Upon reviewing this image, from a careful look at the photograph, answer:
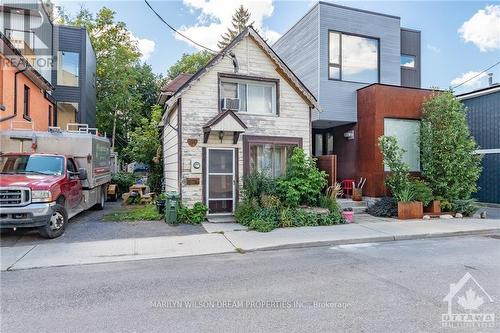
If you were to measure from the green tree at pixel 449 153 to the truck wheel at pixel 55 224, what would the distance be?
1265 centimetres

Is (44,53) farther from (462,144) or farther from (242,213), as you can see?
(462,144)

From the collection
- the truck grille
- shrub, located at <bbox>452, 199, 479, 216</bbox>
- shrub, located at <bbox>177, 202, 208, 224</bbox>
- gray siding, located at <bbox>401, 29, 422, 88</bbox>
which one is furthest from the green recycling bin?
gray siding, located at <bbox>401, 29, 422, 88</bbox>

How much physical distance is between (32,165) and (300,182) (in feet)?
25.8

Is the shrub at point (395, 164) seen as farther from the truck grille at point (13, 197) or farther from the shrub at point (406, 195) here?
the truck grille at point (13, 197)

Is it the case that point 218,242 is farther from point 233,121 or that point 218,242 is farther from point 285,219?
point 233,121

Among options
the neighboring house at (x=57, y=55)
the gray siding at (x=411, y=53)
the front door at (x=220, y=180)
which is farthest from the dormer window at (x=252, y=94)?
the neighboring house at (x=57, y=55)

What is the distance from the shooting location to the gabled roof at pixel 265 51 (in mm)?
10477

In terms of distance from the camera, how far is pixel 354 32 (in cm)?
1402

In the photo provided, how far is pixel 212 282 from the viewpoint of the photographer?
5.25 meters

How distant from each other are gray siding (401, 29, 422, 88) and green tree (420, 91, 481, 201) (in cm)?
453

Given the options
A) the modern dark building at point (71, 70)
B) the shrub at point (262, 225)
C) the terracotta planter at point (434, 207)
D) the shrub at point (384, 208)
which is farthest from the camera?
the modern dark building at point (71, 70)

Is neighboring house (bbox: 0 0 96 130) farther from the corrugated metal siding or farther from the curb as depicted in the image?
the corrugated metal siding

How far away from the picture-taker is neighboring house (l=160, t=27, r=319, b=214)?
10508 mm

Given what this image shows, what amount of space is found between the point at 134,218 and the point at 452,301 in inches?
362
